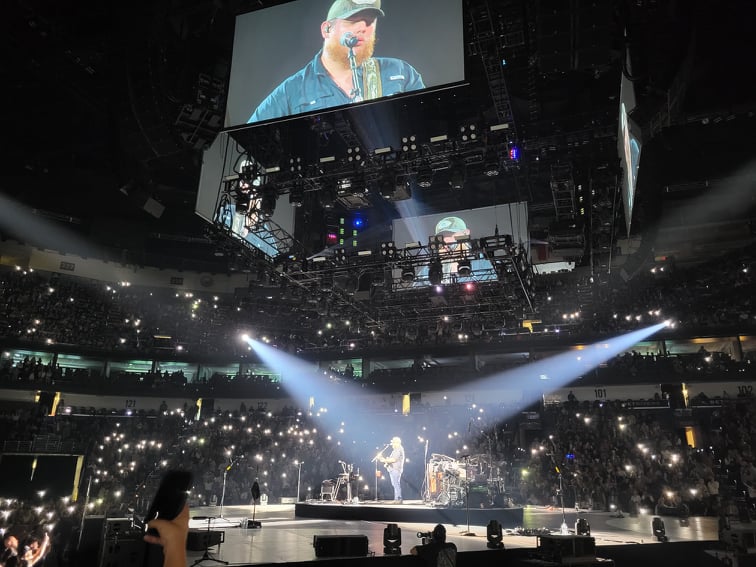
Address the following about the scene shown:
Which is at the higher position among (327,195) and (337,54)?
(337,54)

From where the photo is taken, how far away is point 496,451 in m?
21.1

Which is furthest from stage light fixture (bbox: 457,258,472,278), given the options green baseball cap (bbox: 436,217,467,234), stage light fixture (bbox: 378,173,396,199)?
stage light fixture (bbox: 378,173,396,199)

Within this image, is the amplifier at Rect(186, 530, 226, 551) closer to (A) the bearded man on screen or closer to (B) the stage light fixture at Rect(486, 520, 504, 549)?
(B) the stage light fixture at Rect(486, 520, 504, 549)

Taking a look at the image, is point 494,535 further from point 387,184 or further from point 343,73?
point 343,73

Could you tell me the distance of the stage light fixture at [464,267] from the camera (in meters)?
15.0

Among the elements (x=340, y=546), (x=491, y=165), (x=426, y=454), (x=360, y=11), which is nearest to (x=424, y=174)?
(x=491, y=165)

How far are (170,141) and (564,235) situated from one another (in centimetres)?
1097

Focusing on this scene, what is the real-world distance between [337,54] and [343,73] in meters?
0.51

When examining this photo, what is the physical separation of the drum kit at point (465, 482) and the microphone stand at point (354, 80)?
1033cm

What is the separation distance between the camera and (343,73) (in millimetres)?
9797

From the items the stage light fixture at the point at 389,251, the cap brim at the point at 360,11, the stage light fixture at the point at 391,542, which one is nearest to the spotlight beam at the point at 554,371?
the stage light fixture at the point at 389,251

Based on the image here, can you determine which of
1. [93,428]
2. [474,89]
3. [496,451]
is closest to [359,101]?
[474,89]

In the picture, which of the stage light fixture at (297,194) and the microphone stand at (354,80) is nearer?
the microphone stand at (354,80)

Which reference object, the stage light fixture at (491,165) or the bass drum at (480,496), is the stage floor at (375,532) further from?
the stage light fixture at (491,165)
